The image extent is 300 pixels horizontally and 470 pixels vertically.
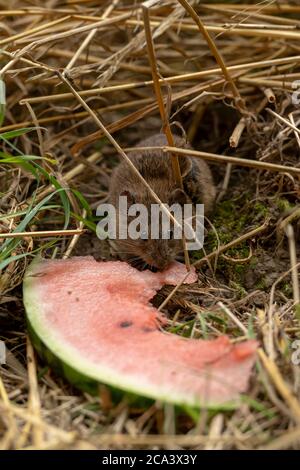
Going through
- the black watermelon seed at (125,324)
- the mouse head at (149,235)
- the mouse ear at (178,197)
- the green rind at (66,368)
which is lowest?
the mouse head at (149,235)

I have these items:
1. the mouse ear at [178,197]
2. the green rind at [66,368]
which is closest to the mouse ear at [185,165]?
the mouse ear at [178,197]

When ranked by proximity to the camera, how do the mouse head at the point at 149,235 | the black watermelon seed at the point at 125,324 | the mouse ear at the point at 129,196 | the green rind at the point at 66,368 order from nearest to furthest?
the green rind at the point at 66,368, the black watermelon seed at the point at 125,324, the mouse head at the point at 149,235, the mouse ear at the point at 129,196

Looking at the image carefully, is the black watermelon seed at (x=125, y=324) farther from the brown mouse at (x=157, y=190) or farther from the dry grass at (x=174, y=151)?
the brown mouse at (x=157, y=190)

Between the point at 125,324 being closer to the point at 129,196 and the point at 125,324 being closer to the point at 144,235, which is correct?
the point at 144,235

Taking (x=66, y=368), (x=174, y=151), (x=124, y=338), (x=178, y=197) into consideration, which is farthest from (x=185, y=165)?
(x=66, y=368)

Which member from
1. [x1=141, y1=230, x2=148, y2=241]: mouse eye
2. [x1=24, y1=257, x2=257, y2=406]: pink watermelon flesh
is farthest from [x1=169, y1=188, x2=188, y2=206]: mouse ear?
[x1=24, y1=257, x2=257, y2=406]: pink watermelon flesh
